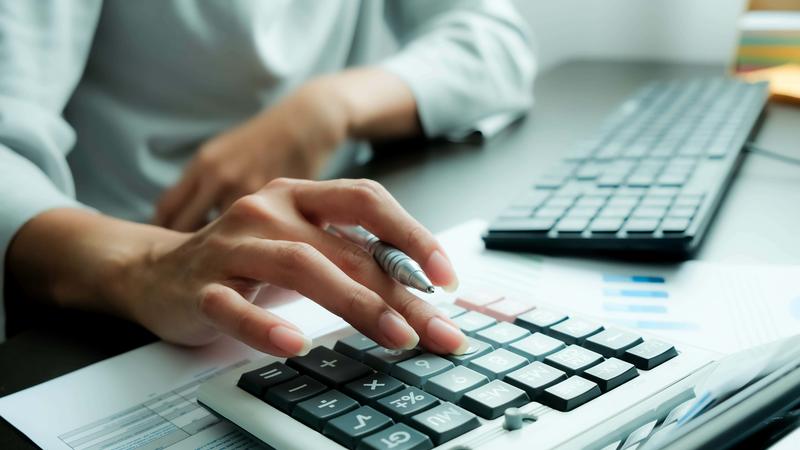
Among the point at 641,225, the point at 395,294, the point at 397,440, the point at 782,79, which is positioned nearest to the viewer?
the point at 397,440

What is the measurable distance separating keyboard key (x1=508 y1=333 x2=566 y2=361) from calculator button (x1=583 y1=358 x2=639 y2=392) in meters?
0.02

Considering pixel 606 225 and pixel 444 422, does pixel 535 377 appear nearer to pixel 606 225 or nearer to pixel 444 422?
pixel 444 422

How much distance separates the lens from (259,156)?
70 centimetres

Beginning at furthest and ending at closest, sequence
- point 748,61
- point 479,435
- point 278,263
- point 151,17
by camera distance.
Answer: point 748,61 < point 151,17 < point 278,263 < point 479,435

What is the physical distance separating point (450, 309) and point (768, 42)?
79 cm

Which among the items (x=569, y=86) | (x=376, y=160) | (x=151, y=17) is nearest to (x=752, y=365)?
(x=376, y=160)

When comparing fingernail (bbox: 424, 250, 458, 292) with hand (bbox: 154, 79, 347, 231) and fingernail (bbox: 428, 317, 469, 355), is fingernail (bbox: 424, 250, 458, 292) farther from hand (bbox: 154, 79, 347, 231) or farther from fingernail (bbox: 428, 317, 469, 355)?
hand (bbox: 154, 79, 347, 231)

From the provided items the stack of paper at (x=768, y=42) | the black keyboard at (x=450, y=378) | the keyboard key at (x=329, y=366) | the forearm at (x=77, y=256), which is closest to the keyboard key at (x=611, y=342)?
the black keyboard at (x=450, y=378)

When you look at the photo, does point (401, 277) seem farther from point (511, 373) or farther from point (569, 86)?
point (569, 86)

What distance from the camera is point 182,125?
0.81 meters

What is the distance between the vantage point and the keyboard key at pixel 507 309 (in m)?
0.40

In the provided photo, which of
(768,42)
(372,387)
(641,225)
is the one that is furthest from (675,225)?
(768,42)

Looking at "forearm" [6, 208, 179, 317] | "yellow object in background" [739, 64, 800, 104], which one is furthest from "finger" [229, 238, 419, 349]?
"yellow object in background" [739, 64, 800, 104]

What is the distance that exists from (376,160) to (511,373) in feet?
1.48
